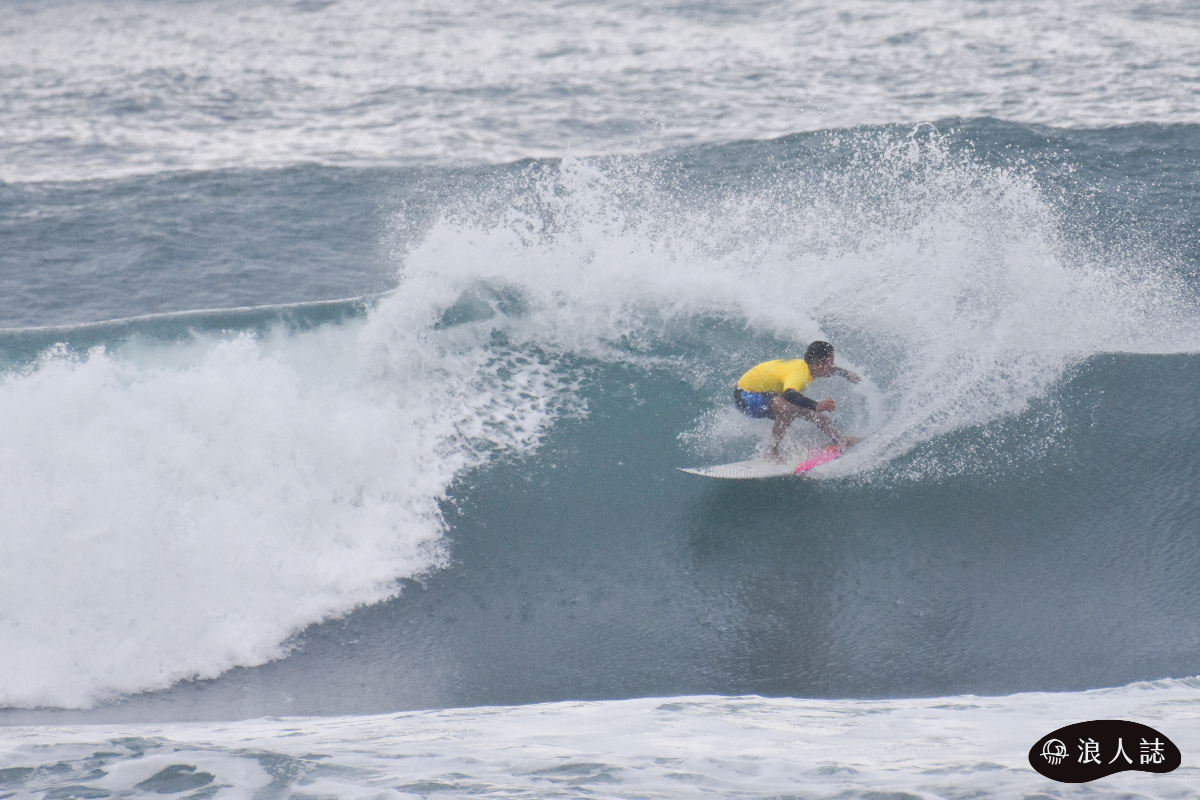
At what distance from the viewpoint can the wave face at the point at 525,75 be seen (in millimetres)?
17219

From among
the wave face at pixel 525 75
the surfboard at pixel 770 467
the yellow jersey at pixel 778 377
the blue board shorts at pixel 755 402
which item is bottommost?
the surfboard at pixel 770 467

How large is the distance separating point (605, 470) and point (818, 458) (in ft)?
6.18

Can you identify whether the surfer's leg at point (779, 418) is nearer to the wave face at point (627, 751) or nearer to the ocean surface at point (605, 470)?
the ocean surface at point (605, 470)

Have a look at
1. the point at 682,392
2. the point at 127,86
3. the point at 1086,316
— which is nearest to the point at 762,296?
the point at 682,392

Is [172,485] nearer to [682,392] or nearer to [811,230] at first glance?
[682,392]

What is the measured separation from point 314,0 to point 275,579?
822 inches

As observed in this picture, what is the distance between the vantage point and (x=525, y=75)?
20297 millimetres

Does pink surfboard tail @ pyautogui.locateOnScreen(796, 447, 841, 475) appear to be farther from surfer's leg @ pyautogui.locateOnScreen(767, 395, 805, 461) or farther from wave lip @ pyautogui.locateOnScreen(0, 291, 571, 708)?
wave lip @ pyautogui.locateOnScreen(0, 291, 571, 708)

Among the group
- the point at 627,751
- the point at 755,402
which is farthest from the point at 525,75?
the point at 627,751

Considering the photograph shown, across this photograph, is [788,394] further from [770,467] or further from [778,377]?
[770,467]

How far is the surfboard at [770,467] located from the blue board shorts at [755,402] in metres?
0.40

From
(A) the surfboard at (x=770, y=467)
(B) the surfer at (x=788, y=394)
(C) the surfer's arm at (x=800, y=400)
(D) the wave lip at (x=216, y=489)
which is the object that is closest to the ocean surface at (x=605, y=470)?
(D) the wave lip at (x=216, y=489)

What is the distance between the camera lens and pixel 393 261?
1409 centimetres

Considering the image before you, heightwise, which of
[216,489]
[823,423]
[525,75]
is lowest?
[216,489]
